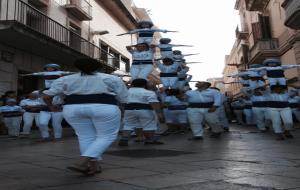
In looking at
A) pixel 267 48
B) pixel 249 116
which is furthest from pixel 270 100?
pixel 267 48

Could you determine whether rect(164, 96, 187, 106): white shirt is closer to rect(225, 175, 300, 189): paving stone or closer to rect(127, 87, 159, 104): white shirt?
rect(127, 87, 159, 104): white shirt

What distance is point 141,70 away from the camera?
12.5 meters

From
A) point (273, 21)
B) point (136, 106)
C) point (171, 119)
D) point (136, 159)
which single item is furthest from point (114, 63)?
point (136, 159)

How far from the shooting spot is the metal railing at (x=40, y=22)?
56.9ft

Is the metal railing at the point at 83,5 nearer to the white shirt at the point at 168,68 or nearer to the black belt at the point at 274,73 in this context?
the white shirt at the point at 168,68

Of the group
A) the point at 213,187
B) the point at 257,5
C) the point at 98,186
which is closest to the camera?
the point at 213,187

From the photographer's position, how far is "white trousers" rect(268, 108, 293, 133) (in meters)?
10.2

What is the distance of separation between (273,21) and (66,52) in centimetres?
1545

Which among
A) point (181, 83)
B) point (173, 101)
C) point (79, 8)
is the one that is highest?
point (79, 8)

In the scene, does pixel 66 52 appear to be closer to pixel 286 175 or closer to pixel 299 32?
pixel 299 32

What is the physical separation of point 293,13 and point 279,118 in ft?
31.1

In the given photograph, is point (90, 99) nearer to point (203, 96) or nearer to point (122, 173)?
point (122, 173)

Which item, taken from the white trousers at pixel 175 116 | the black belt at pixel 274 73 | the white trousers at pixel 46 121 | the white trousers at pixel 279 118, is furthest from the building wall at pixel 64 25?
the white trousers at pixel 279 118

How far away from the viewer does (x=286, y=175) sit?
479cm
